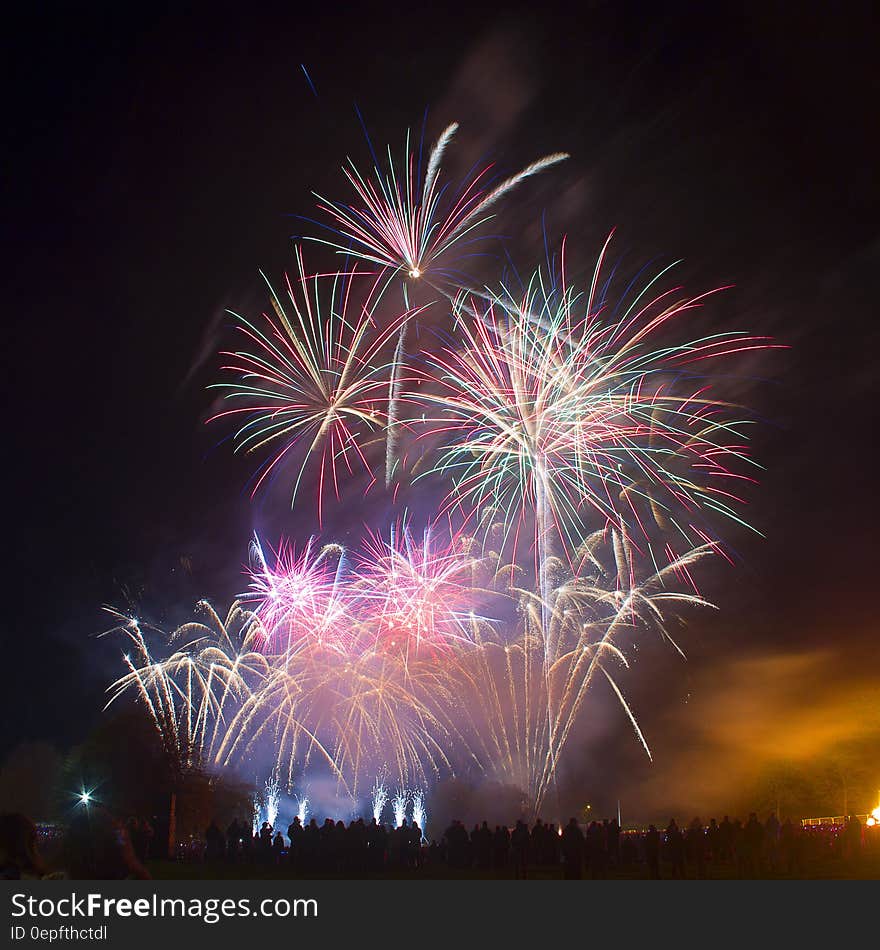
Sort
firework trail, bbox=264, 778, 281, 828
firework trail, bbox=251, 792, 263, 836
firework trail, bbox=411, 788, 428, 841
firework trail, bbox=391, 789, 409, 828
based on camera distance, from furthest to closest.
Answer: firework trail, bbox=264, 778, 281, 828
firework trail, bbox=411, 788, 428, 841
firework trail, bbox=391, 789, 409, 828
firework trail, bbox=251, 792, 263, 836

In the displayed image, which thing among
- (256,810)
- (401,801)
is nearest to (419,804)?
(401,801)

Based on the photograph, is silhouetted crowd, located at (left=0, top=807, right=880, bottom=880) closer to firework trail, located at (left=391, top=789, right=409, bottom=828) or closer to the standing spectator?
the standing spectator

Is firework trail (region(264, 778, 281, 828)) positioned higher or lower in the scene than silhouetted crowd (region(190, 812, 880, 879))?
higher

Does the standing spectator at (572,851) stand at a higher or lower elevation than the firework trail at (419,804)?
lower

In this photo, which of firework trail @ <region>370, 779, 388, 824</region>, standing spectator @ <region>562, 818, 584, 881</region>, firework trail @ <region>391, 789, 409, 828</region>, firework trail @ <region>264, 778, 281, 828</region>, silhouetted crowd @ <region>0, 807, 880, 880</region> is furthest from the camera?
firework trail @ <region>264, 778, 281, 828</region>


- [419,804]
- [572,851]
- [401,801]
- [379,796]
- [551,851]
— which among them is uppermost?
[379,796]

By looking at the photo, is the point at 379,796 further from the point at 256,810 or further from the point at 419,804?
the point at 256,810

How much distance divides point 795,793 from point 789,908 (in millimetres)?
39925

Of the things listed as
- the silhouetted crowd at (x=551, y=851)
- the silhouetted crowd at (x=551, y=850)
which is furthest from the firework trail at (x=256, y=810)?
the silhouetted crowd at (x=551, y=850)

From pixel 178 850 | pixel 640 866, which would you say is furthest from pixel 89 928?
pixel 178 850

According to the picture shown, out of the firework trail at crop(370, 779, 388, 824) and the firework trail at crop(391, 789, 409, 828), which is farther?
the firework trail at crop(370, 779, 388, 824)

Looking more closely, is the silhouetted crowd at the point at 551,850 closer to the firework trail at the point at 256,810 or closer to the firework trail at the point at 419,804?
the firework trail at the point at 256,810

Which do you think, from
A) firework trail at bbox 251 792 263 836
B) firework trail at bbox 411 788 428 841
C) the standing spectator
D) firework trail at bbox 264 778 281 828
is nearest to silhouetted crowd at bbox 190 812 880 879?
the standing spectator

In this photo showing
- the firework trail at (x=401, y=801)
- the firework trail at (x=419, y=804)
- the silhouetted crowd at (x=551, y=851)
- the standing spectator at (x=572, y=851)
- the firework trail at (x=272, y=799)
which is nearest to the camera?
the standing spectator at (x=572, y=851)
